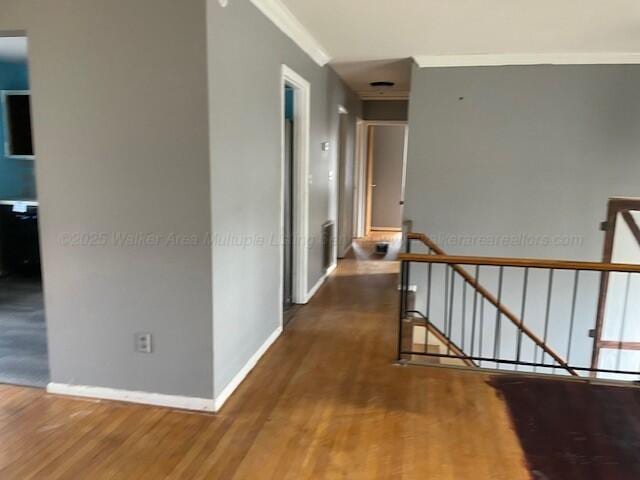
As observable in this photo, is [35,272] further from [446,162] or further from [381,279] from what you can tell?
[446,162]

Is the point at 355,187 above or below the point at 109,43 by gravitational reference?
below

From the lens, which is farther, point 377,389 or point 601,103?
point 601,103

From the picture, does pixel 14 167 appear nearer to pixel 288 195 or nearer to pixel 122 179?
pixel 288 195

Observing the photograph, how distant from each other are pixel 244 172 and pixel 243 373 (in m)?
1.26

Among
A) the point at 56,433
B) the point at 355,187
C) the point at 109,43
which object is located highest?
the point at 109,43

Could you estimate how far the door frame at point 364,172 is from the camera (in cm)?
805

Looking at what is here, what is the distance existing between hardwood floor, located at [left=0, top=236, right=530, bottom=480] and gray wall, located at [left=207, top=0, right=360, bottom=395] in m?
0.34

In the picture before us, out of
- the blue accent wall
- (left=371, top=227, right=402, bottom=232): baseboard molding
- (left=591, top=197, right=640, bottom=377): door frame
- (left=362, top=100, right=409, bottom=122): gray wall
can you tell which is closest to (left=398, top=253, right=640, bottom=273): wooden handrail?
(left=591, top=197, right=640, bottom=377): door frame

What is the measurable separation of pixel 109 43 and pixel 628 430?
3.34 meters

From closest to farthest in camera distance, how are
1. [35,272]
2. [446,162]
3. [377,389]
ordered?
[377,389], [446,162], [35,272]

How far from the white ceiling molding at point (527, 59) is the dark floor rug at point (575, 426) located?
2.98 m

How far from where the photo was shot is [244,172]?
9.53 feet

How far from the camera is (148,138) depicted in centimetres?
244

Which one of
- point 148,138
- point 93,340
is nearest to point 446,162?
point 148,138
